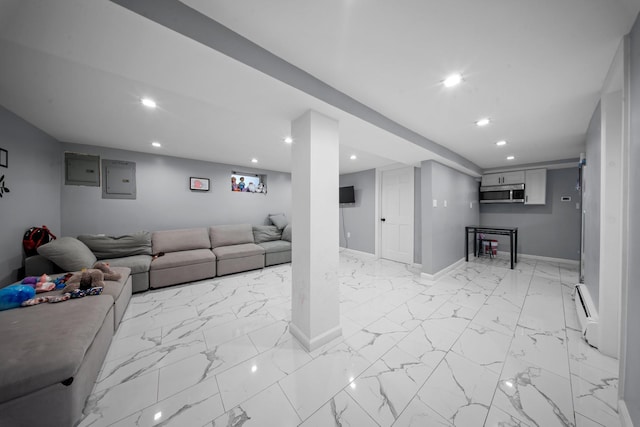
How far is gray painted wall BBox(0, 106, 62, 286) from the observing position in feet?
6.77

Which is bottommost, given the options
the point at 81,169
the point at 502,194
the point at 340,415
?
the point at 340,415

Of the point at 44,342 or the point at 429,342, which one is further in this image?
the point at 429,342

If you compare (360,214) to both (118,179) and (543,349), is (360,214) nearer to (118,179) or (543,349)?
(543,349)

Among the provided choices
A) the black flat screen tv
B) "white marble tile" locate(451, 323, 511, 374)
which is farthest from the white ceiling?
the black flat screen tv

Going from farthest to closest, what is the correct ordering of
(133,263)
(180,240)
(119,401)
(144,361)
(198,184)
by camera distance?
(198,184)
(180,240)
(133,263)
(144,361)
(119,401)

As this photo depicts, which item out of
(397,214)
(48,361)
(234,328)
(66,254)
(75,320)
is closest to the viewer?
(48,361)

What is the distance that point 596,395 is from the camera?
1.39 m

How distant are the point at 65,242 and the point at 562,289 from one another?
689 cm

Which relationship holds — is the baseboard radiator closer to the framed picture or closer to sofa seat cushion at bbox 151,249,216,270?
sofa seat cushion at bbox 151,249,216,270

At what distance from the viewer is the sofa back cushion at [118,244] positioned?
3031mm

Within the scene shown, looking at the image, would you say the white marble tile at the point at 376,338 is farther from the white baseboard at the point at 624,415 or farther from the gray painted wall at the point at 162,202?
the gray painted wall at the point at 162,202

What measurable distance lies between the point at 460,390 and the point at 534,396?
18.5 inches

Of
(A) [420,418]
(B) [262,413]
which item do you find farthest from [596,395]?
(B) [262,413]

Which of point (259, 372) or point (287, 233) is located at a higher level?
point (287, 233)
